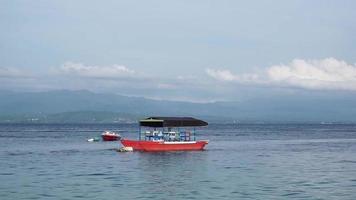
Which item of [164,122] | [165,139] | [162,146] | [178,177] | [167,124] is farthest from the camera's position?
[165,139]

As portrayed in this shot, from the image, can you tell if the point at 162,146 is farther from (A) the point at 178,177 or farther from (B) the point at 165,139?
(A) the point at 178,177

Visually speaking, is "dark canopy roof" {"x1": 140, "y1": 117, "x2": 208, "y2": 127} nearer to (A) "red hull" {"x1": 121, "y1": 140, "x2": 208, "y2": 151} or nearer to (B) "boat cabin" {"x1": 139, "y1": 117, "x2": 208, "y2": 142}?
(B) "boat cabin" {"x1": 139, "y1": 117, "x2": 208, "y2": 142}

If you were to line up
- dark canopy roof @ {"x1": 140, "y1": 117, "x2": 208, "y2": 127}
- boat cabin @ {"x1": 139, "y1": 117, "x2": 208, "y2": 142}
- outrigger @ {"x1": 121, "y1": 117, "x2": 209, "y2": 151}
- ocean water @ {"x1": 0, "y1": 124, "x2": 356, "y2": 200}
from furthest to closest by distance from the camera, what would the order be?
boat cabin @ {"x1": 139, "y1": 117, "x2": 208, "y2": 142} < outrigger @ {"x1": 121, "y1": 117, "x2": 209, "y2": 151} < dark canopy roof @ {"x1": 140, "y1": 117, "x2": 208, "y2": 127} < ocean water @ {"x1": 0, "y1": 124, "x2": 356, "y2": 200}

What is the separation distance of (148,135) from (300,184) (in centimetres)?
4291

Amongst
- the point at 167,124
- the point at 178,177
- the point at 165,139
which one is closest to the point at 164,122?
the point at 167,124

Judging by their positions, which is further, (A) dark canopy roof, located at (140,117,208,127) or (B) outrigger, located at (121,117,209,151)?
(B) outrigger, located at (121,117,209,151)

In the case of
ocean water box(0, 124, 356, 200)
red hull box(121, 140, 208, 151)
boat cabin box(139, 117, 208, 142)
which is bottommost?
ocean water box(0, 124, 356, 200)

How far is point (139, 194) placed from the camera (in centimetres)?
4003

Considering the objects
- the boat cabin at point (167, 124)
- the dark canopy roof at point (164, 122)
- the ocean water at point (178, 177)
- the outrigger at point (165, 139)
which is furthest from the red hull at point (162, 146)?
the ocean water at point (178, 177)

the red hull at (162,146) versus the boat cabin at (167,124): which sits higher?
the boat cabin at (167,124)

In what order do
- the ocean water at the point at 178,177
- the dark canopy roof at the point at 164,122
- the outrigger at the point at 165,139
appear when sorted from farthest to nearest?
the outrigger at the point at 165,139 < the dark canopy roof at the point at 164,122 < the ocean water at the point at 178,177

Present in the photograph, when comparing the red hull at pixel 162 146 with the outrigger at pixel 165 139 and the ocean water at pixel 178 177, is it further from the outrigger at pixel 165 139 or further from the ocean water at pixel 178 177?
the ocean water at pixel 178 177

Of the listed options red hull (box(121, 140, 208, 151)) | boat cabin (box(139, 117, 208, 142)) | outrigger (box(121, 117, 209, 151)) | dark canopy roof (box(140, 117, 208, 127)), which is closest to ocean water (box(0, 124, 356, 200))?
red hull (box(121, 140, 208, 151))

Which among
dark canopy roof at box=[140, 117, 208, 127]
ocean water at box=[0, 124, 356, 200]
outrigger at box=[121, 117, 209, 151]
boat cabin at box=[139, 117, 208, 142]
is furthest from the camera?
boat cabin at box=[139, 117, 208, 142]
